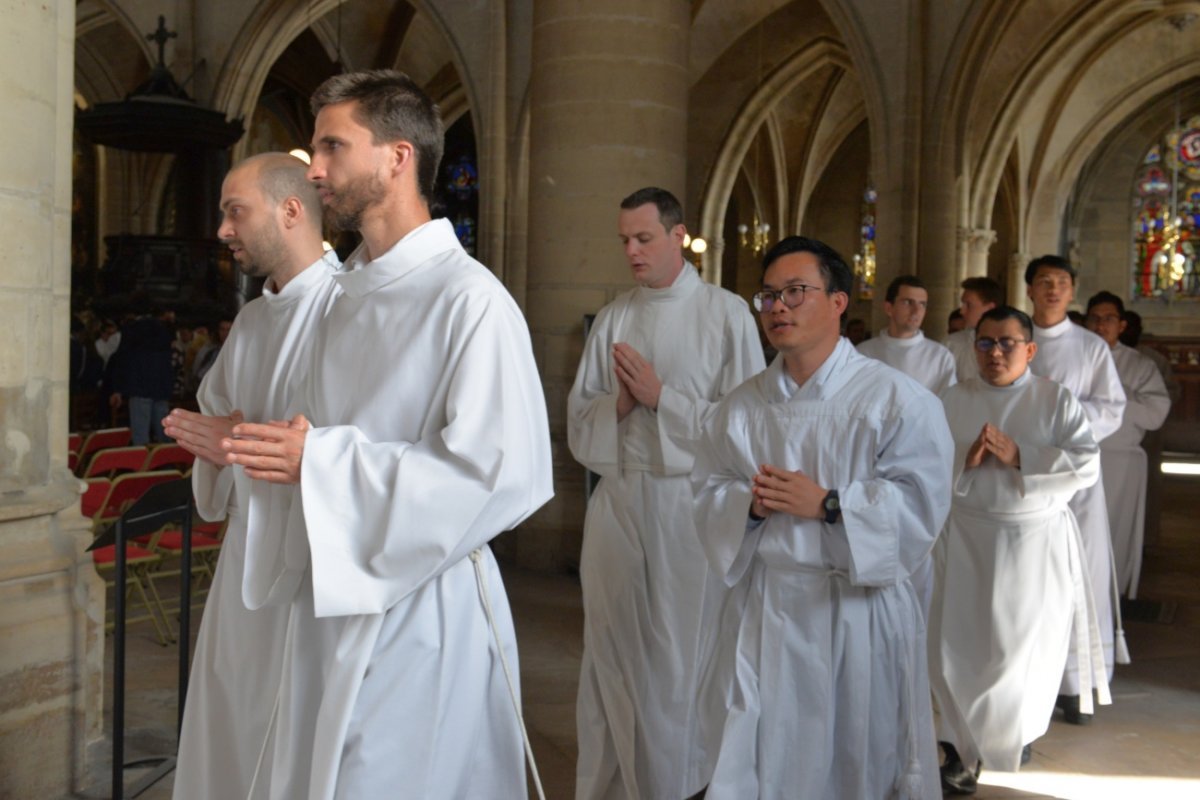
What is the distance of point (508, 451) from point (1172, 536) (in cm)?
1043

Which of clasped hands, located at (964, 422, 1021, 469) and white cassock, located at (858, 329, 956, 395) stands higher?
A: white cassock, located at (858, 329, 956, 395)

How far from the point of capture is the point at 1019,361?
4824 mm

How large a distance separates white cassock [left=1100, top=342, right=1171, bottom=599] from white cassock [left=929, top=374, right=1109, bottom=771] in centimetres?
278

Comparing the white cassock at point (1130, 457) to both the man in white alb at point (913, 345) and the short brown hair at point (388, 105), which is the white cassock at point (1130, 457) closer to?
the man in white alb at point (913, 345)

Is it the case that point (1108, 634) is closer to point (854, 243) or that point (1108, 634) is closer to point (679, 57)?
point (679, 57)

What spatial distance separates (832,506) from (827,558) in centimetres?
15

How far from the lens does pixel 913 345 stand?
6.25 metres

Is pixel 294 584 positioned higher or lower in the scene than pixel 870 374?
lower

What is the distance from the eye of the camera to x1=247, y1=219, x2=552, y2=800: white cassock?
7.06 feet

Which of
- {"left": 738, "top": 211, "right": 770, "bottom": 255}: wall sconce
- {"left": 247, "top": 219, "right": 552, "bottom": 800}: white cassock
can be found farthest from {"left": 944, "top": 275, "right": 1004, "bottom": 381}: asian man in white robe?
{"left": 738, "top": 211, "right": 770, "bottom": 255}: wall sconce

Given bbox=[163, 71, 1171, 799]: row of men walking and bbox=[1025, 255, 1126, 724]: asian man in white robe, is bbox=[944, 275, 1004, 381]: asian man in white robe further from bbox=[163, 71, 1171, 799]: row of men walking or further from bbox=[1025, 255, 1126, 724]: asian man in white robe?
bbox=[163, 71, 1171, 799]: row of men walking

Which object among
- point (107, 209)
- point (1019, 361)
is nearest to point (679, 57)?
point (1019, 361)

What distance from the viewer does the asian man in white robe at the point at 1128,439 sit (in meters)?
7.38

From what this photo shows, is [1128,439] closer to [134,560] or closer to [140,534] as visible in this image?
[134,560]
